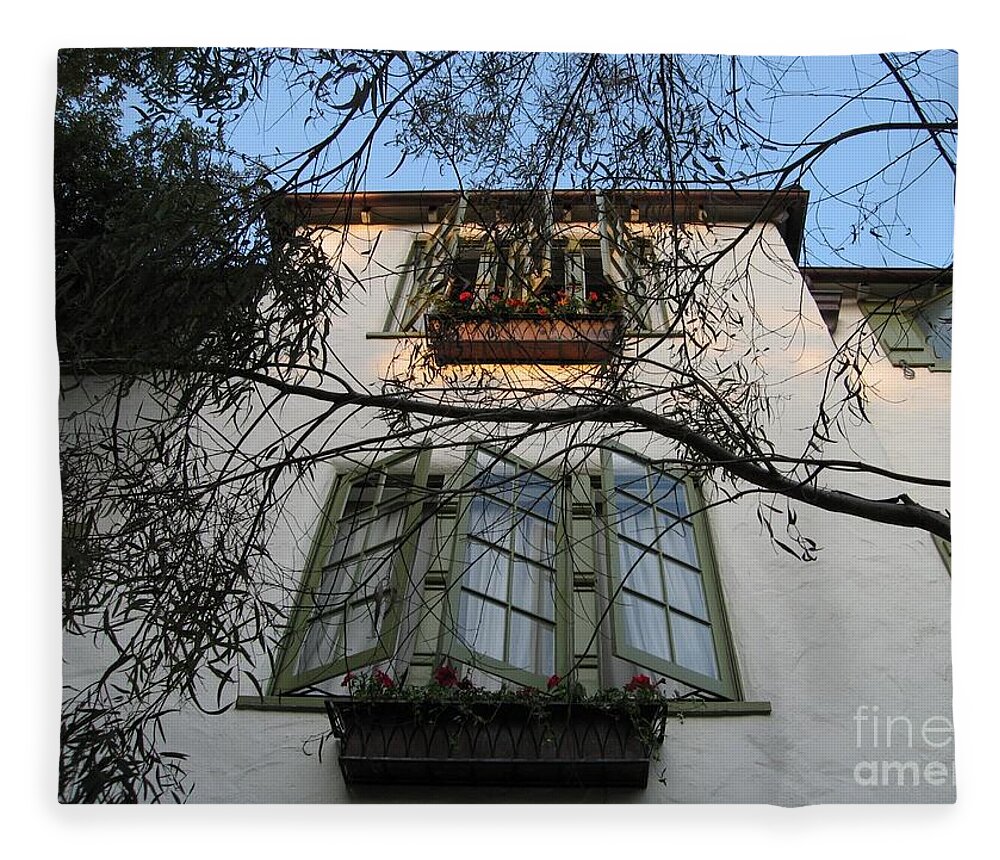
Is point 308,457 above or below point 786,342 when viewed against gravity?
below

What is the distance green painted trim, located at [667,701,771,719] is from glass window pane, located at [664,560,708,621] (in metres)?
0.18

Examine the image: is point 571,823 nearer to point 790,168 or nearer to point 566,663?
point 566,663

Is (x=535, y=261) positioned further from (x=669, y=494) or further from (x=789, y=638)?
(x=789, y=638)

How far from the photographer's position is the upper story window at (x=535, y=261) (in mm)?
2738

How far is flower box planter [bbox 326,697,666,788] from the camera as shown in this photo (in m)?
2.56

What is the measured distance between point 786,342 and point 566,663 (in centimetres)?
82

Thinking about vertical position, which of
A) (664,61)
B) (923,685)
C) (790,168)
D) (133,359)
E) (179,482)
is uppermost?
(664,61)

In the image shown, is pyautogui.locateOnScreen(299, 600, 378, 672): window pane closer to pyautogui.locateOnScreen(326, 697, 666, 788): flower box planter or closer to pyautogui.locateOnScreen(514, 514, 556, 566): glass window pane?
pyautogui.locateOnScreen(326, 697, 666, 788): flower box planter

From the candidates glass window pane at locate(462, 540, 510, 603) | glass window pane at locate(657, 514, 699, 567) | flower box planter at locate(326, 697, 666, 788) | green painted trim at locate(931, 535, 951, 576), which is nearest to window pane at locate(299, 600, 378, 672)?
flower box planter at locate(326, 697, 666, 788)

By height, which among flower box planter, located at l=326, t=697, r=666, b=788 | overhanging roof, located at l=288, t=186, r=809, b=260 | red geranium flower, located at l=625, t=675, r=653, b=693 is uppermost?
overhanging roof, located at l=288, t=186, r=809, b=260

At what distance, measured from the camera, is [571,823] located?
2.62m
